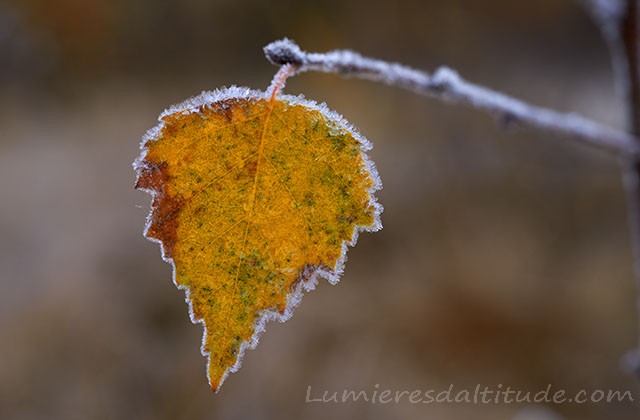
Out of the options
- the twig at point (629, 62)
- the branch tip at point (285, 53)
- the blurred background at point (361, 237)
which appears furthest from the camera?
the blurred background at point (361, 237)

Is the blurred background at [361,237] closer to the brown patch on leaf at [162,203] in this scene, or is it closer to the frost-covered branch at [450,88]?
the frost-covered branch at [450,88]

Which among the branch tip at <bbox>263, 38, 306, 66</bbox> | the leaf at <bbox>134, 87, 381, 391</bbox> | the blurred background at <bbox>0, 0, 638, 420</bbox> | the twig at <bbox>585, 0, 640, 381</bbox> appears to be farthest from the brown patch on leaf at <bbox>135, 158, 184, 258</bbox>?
the blurred background at <bbox>0, 0, 638, 420</bbox>

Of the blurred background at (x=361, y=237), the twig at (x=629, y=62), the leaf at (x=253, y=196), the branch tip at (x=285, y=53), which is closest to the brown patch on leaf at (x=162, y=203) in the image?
the leaf at (x=253, y=196)

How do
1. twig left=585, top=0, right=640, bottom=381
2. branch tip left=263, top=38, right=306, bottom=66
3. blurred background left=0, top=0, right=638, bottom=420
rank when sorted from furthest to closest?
blurred background left=0, top=0, right=638, bottom=420
twig left=585, top=0, right=640, bottom=381
branch tip left=263, top=38, right=306, bottom=66

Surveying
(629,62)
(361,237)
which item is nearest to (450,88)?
(629,62)

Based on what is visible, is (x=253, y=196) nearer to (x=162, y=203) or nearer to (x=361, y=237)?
(x=162, y=203)

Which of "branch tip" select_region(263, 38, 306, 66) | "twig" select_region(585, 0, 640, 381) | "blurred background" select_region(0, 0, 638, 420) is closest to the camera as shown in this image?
"branch tip" select_region(263, 38, 306, 66)

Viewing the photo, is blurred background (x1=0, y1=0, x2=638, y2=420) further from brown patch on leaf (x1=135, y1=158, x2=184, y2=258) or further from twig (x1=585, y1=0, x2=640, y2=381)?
brown patch on leaf (x1=135, y1=158, x2=184, y2=258)
